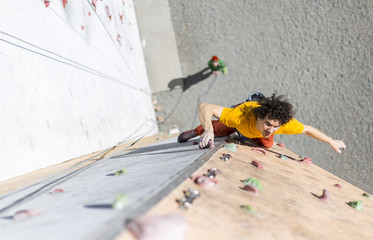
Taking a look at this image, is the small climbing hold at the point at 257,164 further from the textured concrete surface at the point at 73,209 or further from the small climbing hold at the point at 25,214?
the small climbing hold at the point at 25,214

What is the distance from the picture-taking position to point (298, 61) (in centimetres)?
484

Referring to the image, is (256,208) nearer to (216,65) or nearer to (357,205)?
(357,205)

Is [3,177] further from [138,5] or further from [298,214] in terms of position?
[138,5]

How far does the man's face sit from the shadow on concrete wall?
3014 millimetres

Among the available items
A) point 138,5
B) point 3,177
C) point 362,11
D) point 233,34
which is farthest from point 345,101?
point 3,177

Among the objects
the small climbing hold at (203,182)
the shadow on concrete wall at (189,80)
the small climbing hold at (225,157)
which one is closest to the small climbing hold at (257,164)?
the small climbing hold at (225,157)

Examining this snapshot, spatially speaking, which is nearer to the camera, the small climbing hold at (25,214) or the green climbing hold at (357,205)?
the small climbing hold at (25,214)

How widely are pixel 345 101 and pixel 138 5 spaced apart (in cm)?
407

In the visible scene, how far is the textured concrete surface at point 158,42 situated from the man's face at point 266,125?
3217mm

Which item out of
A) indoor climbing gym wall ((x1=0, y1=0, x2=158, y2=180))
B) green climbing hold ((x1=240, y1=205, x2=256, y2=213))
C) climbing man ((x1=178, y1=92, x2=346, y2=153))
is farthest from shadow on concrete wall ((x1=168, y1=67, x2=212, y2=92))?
green climbing hold ((x1=240, y1=205, x2=256, y2=213))

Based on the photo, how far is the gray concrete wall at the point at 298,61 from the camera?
4.48 meters

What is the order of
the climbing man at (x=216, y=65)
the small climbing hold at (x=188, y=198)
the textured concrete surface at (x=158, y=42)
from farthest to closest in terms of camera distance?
the textured concrete surface at (x=158, y=42) → the climbing man at (x=216, y=65) → the small climbing hold at (x=188, y=198)

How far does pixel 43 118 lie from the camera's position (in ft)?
8.04

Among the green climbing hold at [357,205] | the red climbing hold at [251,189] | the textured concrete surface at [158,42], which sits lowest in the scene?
the green climbing hold at [357,205]
